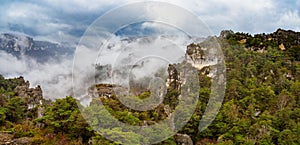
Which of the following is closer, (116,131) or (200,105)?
(116,131)

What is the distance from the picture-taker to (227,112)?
74.1 ft

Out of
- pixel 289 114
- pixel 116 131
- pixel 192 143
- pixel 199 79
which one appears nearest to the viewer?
pixel 116 131

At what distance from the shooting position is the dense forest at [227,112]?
20031 millimetres

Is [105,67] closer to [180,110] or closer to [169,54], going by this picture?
[169,54]

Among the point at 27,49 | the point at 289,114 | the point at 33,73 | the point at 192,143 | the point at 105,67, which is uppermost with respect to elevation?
the point at 27,49

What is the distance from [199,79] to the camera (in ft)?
94.8

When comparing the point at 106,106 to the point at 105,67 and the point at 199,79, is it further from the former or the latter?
the point at 199,79

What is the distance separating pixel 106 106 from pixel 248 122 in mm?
8210

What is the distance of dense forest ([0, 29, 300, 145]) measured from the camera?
20.0 meters

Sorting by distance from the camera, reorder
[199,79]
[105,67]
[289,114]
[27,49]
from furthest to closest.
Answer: [27,49]
[199,79]
[289,114]
[105,67]

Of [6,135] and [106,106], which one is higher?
[106,106]

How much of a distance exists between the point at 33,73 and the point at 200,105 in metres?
87.3

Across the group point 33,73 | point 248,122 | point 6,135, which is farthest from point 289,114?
point 33,73

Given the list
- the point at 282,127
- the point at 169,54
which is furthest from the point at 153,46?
the point at 282,127
